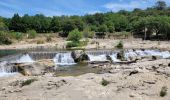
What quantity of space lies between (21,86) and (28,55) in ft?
91.8

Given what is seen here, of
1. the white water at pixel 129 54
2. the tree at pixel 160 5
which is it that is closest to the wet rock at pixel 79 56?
the white water at pixel 129 54

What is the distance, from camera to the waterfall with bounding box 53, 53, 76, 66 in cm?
5231

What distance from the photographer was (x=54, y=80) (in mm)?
26359

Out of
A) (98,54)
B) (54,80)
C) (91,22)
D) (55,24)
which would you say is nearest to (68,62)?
(98,54)

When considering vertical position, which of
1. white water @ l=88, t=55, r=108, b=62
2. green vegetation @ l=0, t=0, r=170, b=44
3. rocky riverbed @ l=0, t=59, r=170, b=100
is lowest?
rocky riverbed @ l=0, t=59, r=170, b=100

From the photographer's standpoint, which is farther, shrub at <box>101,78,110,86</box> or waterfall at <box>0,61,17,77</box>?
waterfall at <box>0,61,17,77</box>

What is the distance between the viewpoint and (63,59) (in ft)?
176

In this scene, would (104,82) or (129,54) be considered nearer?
(104,82)

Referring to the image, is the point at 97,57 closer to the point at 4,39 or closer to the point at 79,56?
the point at 79,56

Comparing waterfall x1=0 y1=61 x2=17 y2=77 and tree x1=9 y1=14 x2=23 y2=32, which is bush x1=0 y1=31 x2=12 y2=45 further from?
waterfall x1=0 y1=61 x2=17 y2=77

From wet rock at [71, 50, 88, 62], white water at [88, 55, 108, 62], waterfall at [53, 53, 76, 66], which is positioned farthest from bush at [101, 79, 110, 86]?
white water at [88, 55, 108, 62]

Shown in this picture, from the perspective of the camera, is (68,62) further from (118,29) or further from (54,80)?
(118,29)

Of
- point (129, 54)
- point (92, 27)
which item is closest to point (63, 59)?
point (129, 54)

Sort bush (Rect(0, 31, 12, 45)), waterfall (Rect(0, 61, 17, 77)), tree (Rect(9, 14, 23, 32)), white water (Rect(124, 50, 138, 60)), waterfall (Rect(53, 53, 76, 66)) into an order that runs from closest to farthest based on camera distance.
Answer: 1. waterfall (Rect(0, 61, 17, 77))
2. waterfall (Rect(53, 53, 76, 66))
3. white water (Rect(124, 50, 138, 60))
4. bush (Rect(0, 31, 12, 45))
5. tree (Rect(9, 14, 23, 32))
